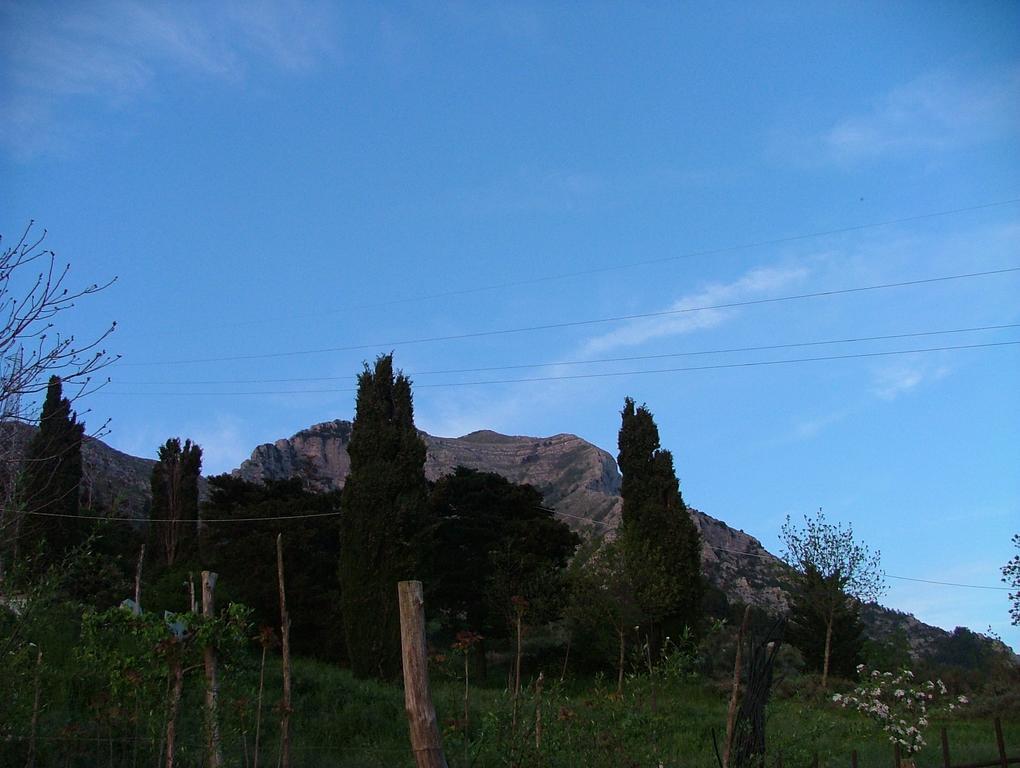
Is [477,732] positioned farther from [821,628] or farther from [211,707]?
[821,628]

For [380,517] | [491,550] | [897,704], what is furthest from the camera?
[491,550]

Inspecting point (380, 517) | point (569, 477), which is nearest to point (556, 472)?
point (569, 477)

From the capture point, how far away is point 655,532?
25.2 metres

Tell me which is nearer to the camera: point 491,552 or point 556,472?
point 491,552

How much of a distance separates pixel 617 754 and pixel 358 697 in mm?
8937

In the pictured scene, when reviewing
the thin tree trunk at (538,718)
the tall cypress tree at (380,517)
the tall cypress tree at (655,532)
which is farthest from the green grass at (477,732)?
the tall cypress tree at (655,532)

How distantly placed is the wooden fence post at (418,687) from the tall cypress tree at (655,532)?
66.4 ft

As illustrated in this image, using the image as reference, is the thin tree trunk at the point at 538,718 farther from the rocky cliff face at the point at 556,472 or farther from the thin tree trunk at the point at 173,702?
the rocky cliff face at the point at 556,472

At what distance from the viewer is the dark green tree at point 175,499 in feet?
103

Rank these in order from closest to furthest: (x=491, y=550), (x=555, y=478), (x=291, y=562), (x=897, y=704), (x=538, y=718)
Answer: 1. (x=538, y=718)
2. (x=897, y=704)
3. (x=291, y=562)
4. (x=491, y=550)
5. (x=555, y=478)

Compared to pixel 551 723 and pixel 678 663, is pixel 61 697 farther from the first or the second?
pixel 678 663

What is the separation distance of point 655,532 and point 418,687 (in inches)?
865

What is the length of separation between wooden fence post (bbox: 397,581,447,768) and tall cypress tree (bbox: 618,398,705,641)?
20.2 meters

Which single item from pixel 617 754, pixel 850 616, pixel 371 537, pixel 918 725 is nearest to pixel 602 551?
pixel 371 537
